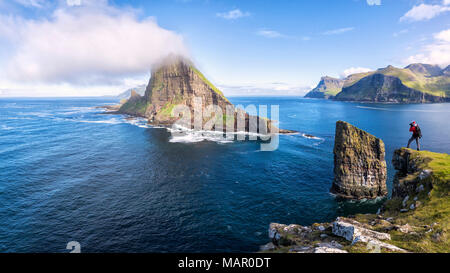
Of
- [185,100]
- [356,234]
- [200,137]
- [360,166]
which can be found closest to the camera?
[356,234]

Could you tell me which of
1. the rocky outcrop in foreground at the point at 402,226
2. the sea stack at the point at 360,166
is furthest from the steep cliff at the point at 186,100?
the rocky outcrop in foreground at the point at 402,226

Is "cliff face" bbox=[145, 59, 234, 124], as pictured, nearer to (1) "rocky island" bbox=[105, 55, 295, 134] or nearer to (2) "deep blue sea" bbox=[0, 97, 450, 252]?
(1) "rocky island" bbox=[105, 55, 295, 134]

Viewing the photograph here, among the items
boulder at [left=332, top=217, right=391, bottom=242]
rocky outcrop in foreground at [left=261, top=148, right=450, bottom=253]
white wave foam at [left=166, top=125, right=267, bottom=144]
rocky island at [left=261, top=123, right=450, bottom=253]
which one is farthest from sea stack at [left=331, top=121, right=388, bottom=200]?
white wave foam at [left=166, top=125, right=267, bottom=144]

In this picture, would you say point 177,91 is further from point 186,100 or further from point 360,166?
point 360,166

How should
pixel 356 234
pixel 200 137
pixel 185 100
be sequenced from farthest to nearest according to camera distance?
pixel 185 100
pixel 200 137
pixel 356 234

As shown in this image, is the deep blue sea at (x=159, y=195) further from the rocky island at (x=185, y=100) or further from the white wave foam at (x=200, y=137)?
the rocky island at (x=185, y=100)

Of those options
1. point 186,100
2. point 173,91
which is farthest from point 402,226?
point 173,91
